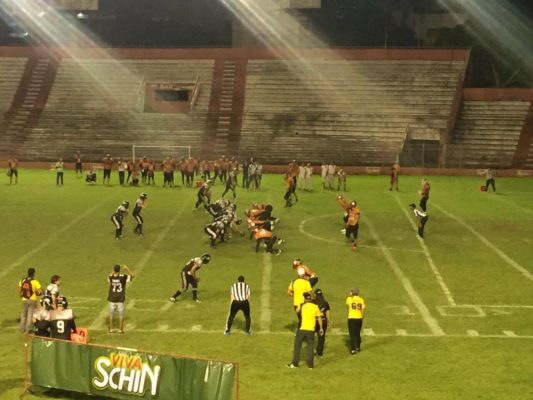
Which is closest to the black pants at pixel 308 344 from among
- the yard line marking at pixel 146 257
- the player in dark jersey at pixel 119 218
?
the yard line marking at pixel 146 257

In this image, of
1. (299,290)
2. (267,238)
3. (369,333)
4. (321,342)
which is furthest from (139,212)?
(321,342)

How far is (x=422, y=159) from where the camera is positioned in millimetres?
49062

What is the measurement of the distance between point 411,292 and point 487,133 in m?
36.0

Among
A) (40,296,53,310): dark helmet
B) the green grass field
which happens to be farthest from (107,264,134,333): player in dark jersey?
(40,296,53,310): dark helmet

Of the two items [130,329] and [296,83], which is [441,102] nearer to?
[296,83]

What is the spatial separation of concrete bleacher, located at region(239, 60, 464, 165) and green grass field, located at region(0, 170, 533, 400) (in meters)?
16.6

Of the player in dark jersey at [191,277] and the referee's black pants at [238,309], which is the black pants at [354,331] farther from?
the player in dark jersey at [191,277]

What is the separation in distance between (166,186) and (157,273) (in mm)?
19012

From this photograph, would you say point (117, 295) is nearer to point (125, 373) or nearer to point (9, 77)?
point (125, 373)

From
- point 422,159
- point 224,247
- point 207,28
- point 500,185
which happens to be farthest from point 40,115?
point 224,247

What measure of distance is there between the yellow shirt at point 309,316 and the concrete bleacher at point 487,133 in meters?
37.8

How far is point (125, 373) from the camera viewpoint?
11.0m

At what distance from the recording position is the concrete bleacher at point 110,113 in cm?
5288

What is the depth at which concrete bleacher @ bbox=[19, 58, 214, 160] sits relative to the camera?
5288cm
